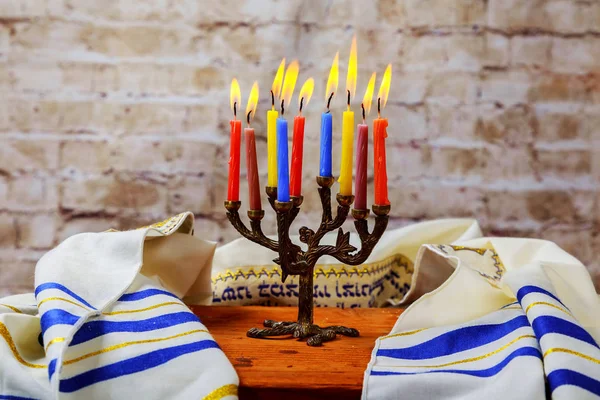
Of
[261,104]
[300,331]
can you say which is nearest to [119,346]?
[300,331]

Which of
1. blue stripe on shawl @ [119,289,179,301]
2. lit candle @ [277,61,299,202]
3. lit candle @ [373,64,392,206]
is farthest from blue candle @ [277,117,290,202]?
blue stripe on shawl @ [119,289,179,301]

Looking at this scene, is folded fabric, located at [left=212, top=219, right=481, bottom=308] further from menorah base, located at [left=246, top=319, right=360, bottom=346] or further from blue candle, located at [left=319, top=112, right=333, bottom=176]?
blue candle, located at [left=319, top=112, right=333, bottom=176]

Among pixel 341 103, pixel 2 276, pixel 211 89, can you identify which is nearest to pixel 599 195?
pixel 341 103

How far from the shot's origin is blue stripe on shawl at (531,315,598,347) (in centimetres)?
78

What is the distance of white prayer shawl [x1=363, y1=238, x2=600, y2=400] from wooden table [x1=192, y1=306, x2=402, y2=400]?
0.03 m

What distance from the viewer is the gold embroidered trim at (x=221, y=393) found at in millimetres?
716

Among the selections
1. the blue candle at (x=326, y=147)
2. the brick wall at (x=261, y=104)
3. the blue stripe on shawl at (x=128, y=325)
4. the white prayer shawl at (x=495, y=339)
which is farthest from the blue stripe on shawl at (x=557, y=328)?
the brick wall at (x=261, y=104)

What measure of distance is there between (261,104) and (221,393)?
87 centimetres

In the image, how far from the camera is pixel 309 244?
892 mm

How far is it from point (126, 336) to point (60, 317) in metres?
0.08

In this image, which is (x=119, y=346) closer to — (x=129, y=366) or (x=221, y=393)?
(x=129, y=366)

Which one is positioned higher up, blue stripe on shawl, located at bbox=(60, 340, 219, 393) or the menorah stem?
the menorah stem

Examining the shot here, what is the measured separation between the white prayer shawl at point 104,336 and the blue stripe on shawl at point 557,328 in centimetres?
36

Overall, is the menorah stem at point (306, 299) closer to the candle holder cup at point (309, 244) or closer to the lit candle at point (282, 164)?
the candle holder cup at point (309, 244)
